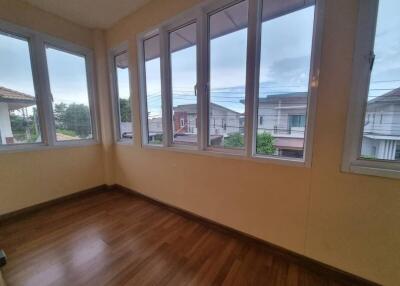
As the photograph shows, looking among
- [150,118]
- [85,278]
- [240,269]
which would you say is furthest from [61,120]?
[240,269]

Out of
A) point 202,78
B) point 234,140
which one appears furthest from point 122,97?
point 234,140

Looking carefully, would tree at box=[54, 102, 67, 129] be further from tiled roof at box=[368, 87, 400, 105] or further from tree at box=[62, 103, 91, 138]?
tiled roof at box=[368, 87, 400, 105]

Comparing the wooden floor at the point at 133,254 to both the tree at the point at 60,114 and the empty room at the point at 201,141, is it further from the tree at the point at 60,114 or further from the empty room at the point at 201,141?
the tree at the point at 60,114

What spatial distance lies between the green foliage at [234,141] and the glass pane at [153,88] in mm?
1007

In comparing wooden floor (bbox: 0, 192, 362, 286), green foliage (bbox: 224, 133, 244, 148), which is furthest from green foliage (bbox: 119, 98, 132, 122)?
green foliage (bbox: 224, 133, 244, 148)

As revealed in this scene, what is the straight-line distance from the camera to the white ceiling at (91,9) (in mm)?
2061

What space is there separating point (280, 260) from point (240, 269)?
1.26ft

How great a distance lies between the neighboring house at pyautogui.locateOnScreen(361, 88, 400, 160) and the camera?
109cm

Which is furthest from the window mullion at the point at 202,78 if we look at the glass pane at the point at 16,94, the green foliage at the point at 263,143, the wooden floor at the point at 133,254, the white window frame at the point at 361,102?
the glass pane at the point at 16,94

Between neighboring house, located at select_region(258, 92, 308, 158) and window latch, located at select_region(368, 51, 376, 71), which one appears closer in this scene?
window latch, located at select_region(368, 51, 376, 71)

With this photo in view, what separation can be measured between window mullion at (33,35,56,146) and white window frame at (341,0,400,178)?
132 inches

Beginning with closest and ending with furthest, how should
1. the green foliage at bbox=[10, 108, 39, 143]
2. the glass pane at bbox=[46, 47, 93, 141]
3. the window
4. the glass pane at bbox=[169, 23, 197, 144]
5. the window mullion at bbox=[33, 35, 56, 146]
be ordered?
the window, the glass pane at bbox=[169, 23, 197, 144], the green foliage at bbox=[10, 108, 39, 143], the window mullion at bbox=[33, 35, 56, 146], the glass pane at bbox=[46, 47, 93, 141]

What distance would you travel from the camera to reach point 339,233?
127cm

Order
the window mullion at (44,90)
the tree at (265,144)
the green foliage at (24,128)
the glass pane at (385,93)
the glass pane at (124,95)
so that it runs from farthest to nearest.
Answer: the glass pane at (124,95) → the window mullion at (44,90) → the green foliage at (24,128) → the tree at (265,144) → the glass pane at (385,93)
